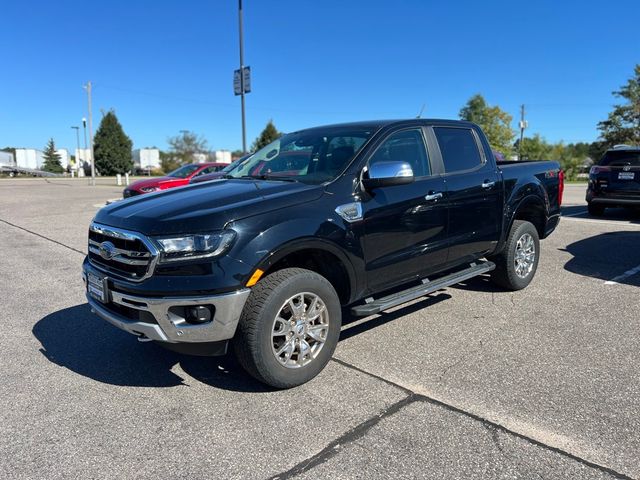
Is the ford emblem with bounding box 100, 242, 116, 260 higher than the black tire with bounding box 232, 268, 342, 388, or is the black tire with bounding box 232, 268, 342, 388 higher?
the ford emblem with bounding box 100, 242, 116, 260

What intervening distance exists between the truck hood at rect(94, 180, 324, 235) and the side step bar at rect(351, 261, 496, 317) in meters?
0.96

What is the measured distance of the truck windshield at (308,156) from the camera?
12.8ft

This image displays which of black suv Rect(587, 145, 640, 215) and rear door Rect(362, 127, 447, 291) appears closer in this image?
rear door Rect(362, 127, 447, 291)

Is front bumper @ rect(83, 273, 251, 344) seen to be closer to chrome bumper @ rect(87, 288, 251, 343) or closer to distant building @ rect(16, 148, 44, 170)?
chrome bumper @ rect(87, 288, 251, 343)

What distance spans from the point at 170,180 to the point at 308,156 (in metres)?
11.5

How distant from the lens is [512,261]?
538 cm

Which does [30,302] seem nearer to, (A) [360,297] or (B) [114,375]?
(B) [114,375]

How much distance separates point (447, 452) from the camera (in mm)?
2617

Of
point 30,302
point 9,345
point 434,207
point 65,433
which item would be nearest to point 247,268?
point 65,433

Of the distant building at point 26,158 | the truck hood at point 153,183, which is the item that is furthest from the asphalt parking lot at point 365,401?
the distant building at point 26,158

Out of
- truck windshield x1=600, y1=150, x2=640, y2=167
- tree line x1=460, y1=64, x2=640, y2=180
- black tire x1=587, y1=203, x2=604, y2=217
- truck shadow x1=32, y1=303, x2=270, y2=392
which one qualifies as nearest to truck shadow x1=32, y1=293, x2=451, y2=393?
truck shadow x1=32, y1=303, x2=270, y2=392

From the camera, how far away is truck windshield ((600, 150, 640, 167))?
10.7m

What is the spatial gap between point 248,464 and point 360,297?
5.28 feet

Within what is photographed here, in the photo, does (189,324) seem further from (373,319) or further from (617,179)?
(617,179)
